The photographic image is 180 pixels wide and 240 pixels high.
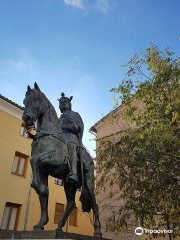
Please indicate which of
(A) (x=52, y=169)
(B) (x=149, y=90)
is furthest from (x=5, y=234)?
(B) (x=149, y=90)

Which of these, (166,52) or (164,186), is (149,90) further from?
(164,186)

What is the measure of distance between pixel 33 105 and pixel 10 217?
11604 mm

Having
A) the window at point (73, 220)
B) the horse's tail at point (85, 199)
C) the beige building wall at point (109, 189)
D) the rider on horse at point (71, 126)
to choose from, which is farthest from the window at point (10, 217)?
the rider on horse at point (71, 126)

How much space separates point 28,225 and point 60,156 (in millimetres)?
12178

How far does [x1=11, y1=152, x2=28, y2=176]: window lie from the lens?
→ 15145 mm

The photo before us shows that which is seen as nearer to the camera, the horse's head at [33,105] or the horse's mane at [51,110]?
the horse's head at [33,105]

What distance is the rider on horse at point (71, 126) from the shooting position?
15.4 feet

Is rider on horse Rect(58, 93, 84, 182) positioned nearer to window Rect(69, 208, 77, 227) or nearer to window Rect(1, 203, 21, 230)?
window Rect(1, 203, 21, 230)

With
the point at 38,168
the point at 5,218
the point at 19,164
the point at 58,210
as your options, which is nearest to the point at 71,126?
the point at 38,168

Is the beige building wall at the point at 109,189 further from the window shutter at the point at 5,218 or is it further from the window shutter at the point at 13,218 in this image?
the window shutter at the point at 5,218

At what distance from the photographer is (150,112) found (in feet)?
27.7

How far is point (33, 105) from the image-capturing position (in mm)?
4395

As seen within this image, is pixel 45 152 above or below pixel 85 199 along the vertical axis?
above

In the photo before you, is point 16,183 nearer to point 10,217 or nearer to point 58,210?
point 10,217
